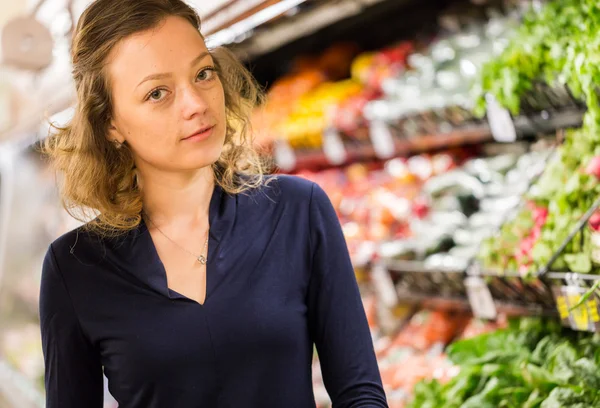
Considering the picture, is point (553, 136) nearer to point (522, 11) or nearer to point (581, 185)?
point (522, 11)

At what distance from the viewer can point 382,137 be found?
285cm

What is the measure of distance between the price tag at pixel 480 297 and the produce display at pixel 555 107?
0.19 ft

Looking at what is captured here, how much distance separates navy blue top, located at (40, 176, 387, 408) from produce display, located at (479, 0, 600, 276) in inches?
25.4

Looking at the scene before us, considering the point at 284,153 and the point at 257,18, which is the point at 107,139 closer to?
the point at 257,18

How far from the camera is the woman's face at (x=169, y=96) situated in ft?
4.72

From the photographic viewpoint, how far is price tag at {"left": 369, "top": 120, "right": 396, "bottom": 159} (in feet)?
9.26

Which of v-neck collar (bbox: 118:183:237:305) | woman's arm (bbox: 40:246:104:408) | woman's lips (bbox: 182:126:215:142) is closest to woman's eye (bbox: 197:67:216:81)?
woman's lips (bbox: 182:126:215:142)

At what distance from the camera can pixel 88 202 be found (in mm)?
1602

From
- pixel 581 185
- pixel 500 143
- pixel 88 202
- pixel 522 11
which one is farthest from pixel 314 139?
pixel 88 202

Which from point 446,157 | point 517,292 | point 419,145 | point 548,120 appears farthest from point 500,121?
point 446,157

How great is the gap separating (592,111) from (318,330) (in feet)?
2.65

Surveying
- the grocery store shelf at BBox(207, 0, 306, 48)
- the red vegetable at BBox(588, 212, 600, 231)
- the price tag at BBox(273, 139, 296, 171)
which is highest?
the grocery store shelf at BBox(207, 0, 306, 48)

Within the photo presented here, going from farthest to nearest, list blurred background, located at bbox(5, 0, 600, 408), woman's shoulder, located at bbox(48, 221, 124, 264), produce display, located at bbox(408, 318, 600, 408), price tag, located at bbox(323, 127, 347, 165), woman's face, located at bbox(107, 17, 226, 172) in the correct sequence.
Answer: price tag, located at bbox(323, 127, 347, 165) → blurred background, located at bbox(5, 0, 600, 408) → produce display, located at bbox(408, 318, 600, 408) → woman's shoulder, located at bbox(48, 221, 124, 264) → woman's face, located at bbox(107, 17, 226, 172)

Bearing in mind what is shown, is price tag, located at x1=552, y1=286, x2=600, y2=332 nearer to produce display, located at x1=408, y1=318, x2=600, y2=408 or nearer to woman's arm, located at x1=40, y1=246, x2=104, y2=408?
produce display, located at x1=408, y1=318, x2=600, y2=408
